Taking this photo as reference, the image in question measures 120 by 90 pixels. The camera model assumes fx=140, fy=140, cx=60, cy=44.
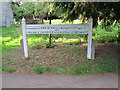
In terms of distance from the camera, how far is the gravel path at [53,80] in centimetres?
384

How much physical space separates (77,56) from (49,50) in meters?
1.46

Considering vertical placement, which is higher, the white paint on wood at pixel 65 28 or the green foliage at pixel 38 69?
the white paint on wood at pixel 65 28

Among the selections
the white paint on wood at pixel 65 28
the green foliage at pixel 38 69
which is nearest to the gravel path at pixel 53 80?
the green foliage at pixel 38 69

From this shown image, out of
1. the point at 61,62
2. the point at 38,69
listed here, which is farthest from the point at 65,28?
the point at 38,69

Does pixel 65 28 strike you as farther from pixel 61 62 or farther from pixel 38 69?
pixel 38 69

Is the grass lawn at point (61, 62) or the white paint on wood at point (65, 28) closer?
the grass lawn at point (61, 62)

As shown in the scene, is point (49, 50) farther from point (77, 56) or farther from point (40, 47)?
point (77, 56)

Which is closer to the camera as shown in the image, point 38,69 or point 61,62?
point 38,69

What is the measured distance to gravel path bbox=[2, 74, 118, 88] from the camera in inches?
151

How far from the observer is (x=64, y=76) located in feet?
14.4

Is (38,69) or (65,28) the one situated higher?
(65,28)

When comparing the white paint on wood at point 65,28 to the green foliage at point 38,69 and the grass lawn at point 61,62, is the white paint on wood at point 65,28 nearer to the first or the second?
the grass lawn at point 61,62

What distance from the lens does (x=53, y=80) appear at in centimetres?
415

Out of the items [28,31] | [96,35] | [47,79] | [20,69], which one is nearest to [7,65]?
[20,69]
